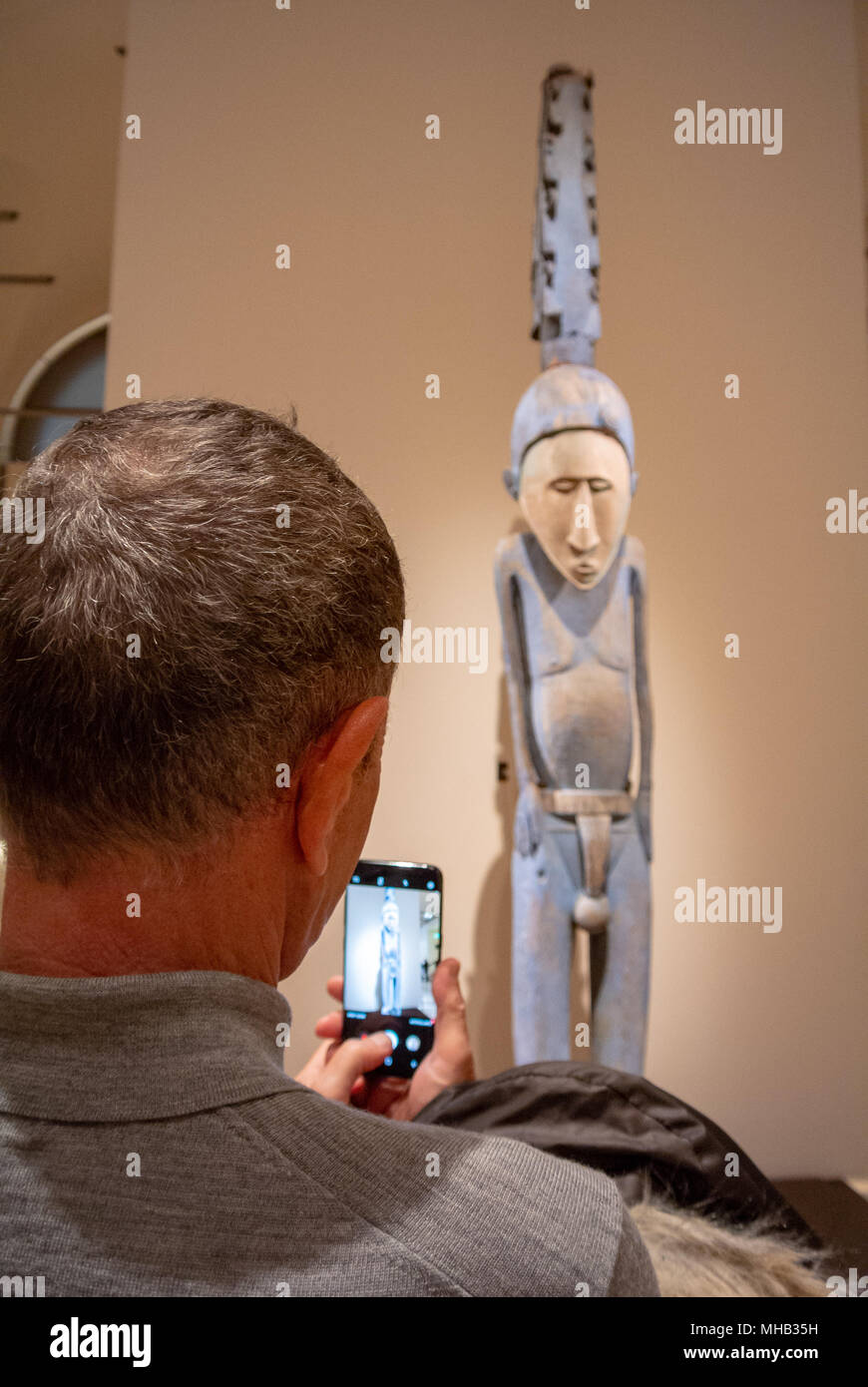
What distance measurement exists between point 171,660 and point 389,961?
959 mm

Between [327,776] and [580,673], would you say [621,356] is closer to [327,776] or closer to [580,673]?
[580,673]

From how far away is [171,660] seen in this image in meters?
0.51

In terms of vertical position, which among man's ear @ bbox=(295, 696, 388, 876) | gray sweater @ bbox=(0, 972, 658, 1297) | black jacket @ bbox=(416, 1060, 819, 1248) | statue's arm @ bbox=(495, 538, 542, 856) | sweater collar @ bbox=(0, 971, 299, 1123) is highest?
statue's arm @ bbox=(495, 538, 542, 856)

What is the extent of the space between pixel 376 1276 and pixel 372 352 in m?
2.81

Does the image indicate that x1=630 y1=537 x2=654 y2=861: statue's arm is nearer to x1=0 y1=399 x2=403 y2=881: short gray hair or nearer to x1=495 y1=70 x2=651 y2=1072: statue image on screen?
x1=495 y1=70 x2=651 y2=1072: statue image on screen

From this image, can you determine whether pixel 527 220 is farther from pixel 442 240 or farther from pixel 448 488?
pixel 448 488

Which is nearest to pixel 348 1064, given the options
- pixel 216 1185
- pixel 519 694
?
pixel 216 1185

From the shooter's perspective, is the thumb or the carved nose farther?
the carved nose

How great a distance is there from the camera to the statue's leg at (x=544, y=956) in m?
2.24

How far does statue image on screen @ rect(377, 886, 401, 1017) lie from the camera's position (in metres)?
1.34

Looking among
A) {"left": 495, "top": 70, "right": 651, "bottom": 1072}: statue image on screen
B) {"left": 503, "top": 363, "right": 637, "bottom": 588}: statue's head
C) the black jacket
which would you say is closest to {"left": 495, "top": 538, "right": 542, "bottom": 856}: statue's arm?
{"left": 495, "top": 70, "right": 651, "bottom": 1072}: statue image on screen

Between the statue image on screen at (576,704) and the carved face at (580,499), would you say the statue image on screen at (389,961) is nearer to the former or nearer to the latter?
the statue image on screen at (576,704)

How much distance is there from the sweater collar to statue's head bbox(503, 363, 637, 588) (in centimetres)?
186

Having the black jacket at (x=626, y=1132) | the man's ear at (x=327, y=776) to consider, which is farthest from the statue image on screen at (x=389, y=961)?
the man's ear at (x=327, y=776)
